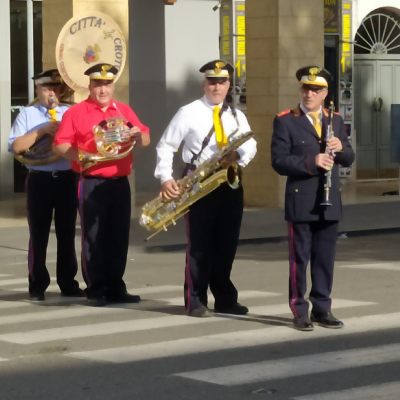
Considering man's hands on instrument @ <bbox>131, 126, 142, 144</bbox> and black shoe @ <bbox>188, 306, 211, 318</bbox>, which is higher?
man's hands on instrument @ <bbox>131, 126, 142, 144</bbox>

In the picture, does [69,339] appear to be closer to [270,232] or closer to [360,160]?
[270,232]

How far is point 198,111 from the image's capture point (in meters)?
9.45

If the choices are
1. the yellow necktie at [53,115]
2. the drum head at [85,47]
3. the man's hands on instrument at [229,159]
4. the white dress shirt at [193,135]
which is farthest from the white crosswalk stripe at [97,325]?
the drum head at [85,47]

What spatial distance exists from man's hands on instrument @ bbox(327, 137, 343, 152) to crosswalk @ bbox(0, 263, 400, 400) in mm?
1382

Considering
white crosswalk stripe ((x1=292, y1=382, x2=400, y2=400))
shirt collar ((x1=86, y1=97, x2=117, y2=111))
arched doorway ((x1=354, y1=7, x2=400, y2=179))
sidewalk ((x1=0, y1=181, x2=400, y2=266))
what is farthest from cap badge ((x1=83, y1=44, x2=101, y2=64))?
arched doorway ((x1=354, y1=7, x2=400, y2=179))

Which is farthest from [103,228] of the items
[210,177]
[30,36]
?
[30,36]

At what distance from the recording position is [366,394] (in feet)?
22.0

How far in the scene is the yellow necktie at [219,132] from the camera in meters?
9.45

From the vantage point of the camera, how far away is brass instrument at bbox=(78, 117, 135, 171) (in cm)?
984

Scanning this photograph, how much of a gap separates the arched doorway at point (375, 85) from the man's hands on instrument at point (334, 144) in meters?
16.8

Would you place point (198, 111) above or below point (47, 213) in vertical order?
above

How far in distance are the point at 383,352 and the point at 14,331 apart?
9.54ft

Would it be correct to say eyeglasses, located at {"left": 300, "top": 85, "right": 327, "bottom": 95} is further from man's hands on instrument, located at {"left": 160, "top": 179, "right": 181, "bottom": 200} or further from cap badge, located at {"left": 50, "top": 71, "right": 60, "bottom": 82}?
cap badge, located at {"left": 50, "top": 71, "right": 60, "bottom": 82}

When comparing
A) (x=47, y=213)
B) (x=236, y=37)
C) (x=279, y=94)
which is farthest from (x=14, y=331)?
(x=236, y=37)
